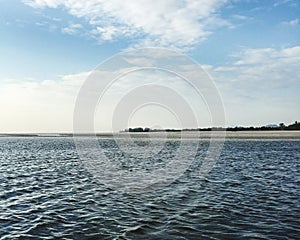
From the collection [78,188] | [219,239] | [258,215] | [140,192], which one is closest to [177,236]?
[219,239]

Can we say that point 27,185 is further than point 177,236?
Yes

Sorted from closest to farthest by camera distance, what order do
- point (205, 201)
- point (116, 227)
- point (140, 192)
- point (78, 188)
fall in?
1. point (116, 227)
2. point (205, 201)
3. point (140, 192)
4. point (78, 188)

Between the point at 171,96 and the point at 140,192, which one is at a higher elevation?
the point at 171,96

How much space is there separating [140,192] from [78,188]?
506cm

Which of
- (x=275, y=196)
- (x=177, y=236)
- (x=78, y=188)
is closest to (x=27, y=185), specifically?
(x=78, y=188)

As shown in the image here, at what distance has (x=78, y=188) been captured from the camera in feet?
82.6

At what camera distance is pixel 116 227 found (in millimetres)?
15234

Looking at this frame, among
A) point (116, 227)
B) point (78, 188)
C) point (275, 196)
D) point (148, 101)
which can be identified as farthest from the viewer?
point (148, 101)

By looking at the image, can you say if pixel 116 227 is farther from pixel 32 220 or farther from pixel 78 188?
pixel 78 188

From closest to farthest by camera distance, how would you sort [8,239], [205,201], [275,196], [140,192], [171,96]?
[8,239] → [205,201] → [275,196] → [140,192] → [171,96]

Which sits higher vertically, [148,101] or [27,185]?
[148,101]

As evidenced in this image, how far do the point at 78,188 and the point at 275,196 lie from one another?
45.2ft

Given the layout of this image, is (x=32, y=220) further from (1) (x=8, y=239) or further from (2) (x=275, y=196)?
(2) (x=275, y=196)

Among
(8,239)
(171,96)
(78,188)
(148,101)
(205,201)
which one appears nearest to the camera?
(8,239)
